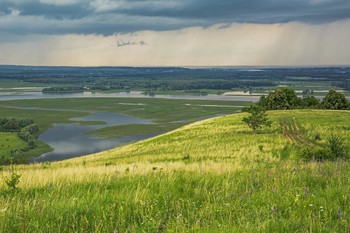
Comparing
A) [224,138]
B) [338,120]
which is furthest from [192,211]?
[338,120]

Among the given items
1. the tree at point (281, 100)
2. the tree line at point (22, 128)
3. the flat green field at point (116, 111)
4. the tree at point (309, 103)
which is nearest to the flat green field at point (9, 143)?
the tree line at point (22, 128)

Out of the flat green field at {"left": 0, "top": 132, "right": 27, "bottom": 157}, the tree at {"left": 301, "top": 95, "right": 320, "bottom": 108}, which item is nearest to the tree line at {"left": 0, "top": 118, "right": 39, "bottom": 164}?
the flat green field at {"left": 0, "top": 132, "right": 27, "bottom": 157}

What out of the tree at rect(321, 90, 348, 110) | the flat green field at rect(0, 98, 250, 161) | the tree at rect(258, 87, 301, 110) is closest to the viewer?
the tree at rect(321, 90, 348, 110)

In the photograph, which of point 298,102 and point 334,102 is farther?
point 298,102

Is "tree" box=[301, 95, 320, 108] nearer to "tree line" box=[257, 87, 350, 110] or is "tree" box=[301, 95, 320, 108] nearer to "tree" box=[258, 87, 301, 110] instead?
"tree line" box=[257, 87, 350, 110]

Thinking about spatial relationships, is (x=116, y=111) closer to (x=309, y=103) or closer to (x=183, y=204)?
A: (x=309, y=103)

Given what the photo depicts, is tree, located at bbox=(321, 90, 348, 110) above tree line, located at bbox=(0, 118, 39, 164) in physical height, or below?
above

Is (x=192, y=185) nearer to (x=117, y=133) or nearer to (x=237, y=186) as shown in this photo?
(x=237, y=186)

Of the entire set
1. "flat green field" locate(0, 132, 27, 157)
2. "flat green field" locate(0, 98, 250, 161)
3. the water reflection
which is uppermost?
"flat green field" locate(0, 98, 250, 161)

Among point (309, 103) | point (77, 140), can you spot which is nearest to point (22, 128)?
point (77, 140)

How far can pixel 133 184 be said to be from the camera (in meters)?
9.20

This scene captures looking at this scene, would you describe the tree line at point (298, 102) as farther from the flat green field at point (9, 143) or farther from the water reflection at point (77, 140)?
the flat green field at point (9, 143)

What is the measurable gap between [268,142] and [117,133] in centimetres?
7101

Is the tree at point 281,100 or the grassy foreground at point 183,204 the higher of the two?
the grassy foreground at point 183,204
